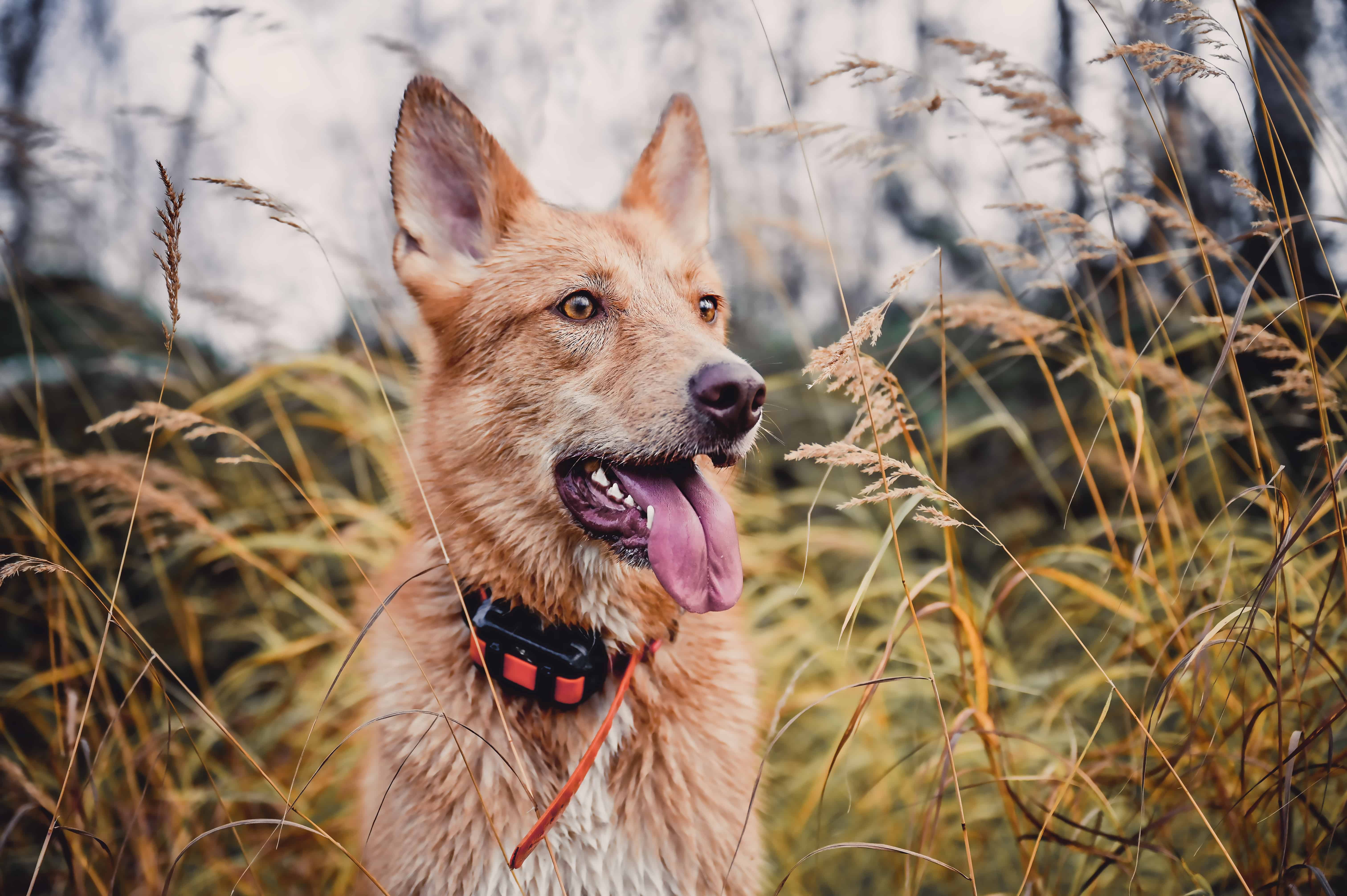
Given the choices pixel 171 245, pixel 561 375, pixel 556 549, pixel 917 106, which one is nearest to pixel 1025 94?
pixel 917 106

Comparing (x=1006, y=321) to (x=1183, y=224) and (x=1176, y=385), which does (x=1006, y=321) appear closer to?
(x=1183, y=224)

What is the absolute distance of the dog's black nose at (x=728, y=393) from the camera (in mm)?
1551

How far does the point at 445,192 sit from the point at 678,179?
0.74m

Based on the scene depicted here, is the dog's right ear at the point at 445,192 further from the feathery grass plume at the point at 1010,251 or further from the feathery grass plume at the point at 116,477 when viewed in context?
the feathery grass plume at the point at 1010,251

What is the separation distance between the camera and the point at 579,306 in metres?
1.87

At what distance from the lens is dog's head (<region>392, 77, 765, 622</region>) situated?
160 centimetres

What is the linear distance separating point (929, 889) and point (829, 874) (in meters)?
0.33

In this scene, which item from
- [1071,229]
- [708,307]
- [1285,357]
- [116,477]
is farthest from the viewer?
[708,307]

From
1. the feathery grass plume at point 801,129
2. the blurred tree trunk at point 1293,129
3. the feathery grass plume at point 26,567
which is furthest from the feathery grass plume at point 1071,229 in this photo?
the feathery grass plume at point 26,567

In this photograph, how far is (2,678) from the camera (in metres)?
3.10

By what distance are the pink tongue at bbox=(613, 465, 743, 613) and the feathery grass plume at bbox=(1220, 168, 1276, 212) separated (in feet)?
4.09

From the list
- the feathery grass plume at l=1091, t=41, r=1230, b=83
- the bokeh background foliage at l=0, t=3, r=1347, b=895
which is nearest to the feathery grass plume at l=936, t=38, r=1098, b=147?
the bokeh background foliage at l=0, t=3, r=1347, b=895

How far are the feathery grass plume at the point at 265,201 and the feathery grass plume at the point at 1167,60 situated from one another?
165 centimetres

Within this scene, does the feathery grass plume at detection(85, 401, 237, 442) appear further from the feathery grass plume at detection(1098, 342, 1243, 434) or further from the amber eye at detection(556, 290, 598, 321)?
the feathery grass plume at detection(1098, 342, 1243, 434)
